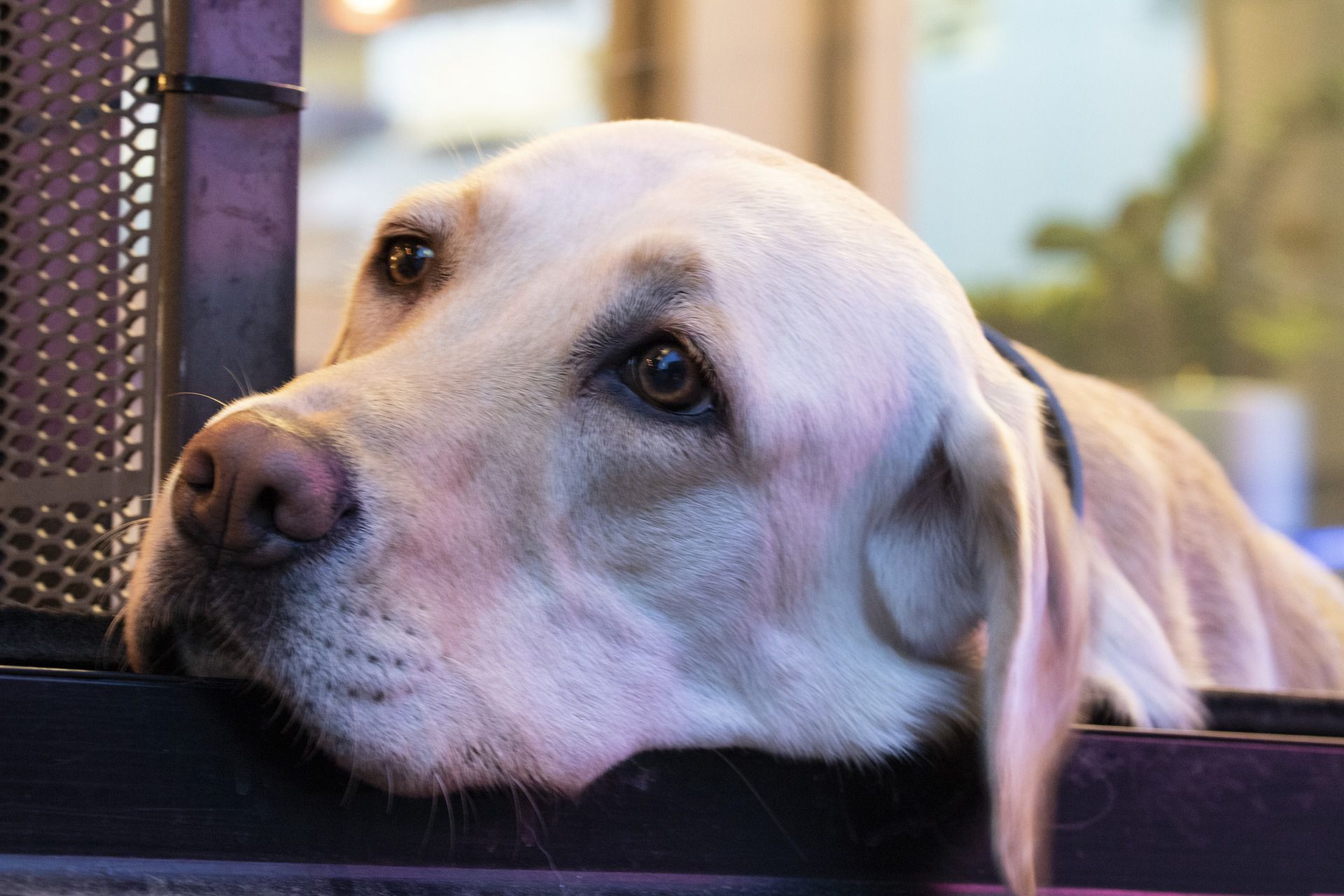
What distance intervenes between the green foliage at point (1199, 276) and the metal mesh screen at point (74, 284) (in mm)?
7129

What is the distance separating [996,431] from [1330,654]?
1.45 metres

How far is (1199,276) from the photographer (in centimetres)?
829

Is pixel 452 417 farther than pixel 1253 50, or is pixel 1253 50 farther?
pixel 1253 50

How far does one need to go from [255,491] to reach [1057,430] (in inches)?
48.3

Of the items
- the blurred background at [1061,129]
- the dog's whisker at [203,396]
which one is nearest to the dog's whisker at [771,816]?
the dog's whisker at [203,396]

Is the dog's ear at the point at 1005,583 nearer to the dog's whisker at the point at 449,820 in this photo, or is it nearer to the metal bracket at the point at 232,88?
the dog's whisker at the point at 449,820

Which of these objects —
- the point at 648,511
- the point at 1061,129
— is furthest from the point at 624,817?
the point at 1061,129

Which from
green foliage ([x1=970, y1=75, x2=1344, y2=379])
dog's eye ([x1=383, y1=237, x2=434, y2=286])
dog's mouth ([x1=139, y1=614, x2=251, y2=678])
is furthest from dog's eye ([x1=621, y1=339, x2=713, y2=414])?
green foliage ([x1=970, y1=75, x2=1344, y2=379])

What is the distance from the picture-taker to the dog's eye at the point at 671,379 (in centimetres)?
158

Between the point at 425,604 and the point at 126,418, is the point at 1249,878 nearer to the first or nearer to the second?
the point at 425,604

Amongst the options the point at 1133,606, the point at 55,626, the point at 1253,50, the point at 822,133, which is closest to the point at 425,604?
the point at 55,626

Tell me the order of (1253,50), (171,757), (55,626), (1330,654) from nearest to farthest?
(171,757)
(55,626)
(1330,654)
(1253,50)

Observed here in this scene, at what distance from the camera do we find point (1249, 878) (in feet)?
4.55

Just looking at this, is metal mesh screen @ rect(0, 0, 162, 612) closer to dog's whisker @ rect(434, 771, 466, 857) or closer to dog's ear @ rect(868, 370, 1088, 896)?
dog's whisker @ rect(434, 771, 466, 857)
